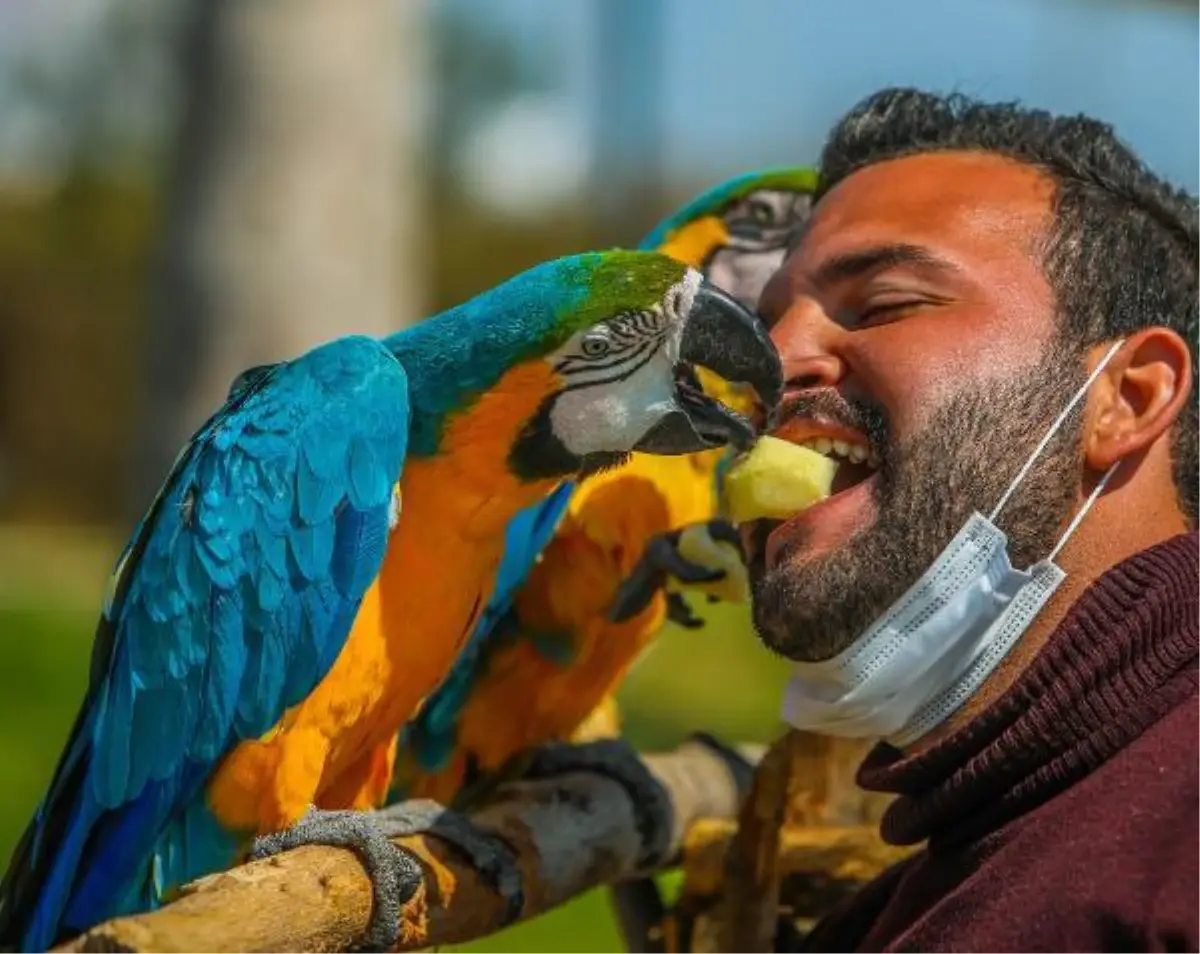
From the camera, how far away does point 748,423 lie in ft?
6.11

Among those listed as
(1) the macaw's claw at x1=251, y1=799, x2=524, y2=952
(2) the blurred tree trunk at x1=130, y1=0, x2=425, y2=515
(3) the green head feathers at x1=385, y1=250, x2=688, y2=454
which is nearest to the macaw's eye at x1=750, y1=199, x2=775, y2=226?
(3) the green head feathers at x1=385, y1=250, x2=688, y2=454

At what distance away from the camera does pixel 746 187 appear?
2.53m

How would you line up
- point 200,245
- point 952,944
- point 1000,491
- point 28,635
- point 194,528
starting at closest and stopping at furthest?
point 952,944 → point 1000,491 → point 194,528 → point 200,245 → point 28,635

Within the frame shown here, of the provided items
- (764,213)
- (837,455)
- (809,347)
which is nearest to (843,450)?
(837,455)

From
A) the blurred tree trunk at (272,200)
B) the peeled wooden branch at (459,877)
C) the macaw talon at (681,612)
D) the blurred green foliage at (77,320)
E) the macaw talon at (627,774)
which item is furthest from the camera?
the blurred green foliage at (77,320)

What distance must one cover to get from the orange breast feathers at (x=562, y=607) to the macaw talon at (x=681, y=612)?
109mm

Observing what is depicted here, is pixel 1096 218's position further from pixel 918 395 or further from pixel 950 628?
pixel 950 628

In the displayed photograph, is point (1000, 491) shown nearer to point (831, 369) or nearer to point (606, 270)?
point (831, 369)

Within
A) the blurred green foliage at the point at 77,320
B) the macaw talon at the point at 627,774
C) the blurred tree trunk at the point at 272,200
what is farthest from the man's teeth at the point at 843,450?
the blurred green foliage at the point at 77,320

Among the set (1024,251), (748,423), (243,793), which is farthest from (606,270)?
(243,793)

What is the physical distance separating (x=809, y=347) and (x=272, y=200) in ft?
10.8

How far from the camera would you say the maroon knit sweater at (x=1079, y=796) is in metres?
1.40

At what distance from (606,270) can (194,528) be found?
484 mm

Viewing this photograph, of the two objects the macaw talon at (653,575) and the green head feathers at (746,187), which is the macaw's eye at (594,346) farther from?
the green head feathers at (746,187)
